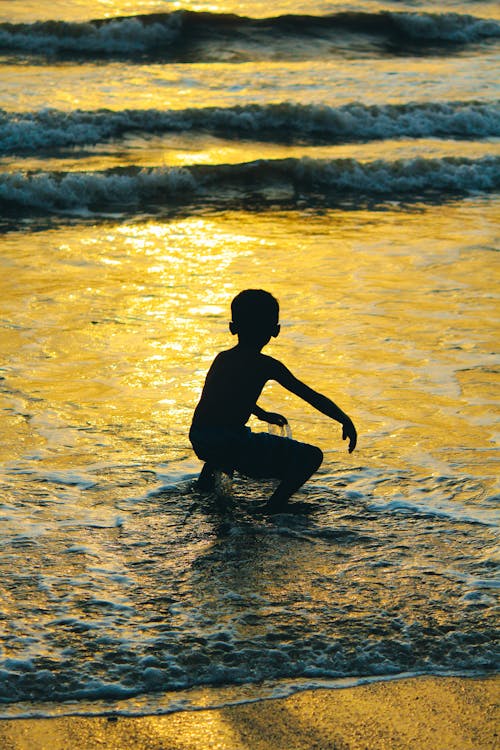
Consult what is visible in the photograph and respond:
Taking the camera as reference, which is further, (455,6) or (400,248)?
(455,6)

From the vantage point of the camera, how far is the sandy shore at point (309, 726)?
3139 mm

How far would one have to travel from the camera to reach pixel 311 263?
33.1ft

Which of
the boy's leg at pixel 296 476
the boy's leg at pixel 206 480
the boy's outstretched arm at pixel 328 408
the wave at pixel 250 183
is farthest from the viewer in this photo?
the wave at pixel 250 183

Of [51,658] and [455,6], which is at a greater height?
[455,6]

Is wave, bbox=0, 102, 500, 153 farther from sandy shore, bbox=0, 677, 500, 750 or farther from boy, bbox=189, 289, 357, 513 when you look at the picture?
sandy shore, bbox=0, 677, 500, 750

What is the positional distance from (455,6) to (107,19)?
9331mm

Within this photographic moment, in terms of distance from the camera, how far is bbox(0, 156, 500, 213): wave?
13.5m

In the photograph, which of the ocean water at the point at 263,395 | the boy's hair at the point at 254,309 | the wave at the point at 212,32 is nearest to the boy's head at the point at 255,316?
the boy's hair at the point at 254,309

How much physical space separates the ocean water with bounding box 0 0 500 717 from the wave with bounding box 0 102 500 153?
0.17 ft

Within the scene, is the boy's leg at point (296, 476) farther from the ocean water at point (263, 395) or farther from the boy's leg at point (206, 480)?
the boy's leg at point (206, 480)

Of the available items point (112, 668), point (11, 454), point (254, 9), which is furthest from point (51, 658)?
point (254, 9)

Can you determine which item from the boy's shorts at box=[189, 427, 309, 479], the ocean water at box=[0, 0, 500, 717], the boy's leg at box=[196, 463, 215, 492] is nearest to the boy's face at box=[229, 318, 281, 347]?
the boy's shorts at box=[189, 427, 309, 479]

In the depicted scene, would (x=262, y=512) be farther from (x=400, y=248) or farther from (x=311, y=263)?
(x=400, y=248)

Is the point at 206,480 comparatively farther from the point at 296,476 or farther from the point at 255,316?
the point at 255,316
